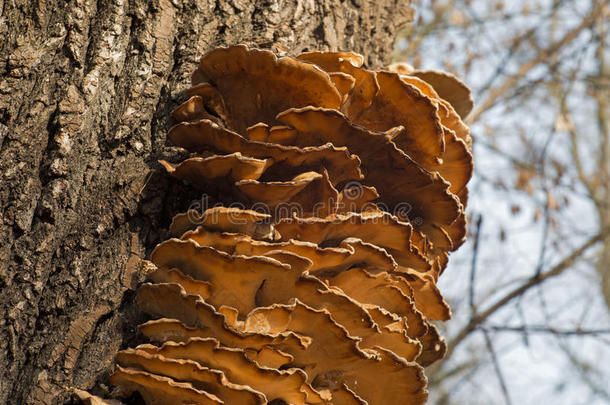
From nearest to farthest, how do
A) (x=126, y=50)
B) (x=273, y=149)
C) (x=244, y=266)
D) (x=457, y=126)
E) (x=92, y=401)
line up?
(x=92, y=401) < (x=244, y=266) < (x=273, y=149) < (x=126, y=50) < (x=457, y=126)

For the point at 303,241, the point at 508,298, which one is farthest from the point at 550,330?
the point at 303,241

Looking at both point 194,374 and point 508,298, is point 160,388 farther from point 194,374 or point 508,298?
point 508,298

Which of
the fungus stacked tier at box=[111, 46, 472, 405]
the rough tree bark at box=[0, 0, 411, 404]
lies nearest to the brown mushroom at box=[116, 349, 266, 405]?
the fungus stacked tier at box=[111, 46, 472, 405]

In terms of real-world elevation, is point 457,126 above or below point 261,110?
above

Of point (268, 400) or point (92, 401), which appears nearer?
point (92, 401)

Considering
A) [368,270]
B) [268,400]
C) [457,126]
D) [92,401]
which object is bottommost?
[92,401]

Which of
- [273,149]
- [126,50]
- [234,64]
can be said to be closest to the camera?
[273,149]

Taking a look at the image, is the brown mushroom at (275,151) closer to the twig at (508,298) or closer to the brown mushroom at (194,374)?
the brown mushroom at (194,374)

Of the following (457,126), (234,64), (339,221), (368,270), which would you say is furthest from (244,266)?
(457,126)

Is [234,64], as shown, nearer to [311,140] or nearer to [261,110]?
[261,110]

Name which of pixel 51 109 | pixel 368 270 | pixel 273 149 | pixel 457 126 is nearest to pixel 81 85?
pixel 51 109
